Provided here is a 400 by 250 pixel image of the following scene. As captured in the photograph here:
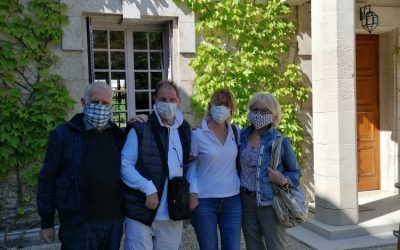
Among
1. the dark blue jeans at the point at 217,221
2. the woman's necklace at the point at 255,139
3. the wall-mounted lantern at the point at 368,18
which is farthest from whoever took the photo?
the wall-mounted lantern at the point at 368,18

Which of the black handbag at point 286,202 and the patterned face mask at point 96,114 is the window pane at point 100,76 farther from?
the black handbag at point 286,202

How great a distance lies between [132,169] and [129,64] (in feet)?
10.3

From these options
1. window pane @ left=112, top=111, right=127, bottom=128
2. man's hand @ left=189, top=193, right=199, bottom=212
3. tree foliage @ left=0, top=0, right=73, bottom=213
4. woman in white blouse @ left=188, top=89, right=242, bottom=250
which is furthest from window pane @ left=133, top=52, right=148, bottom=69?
man's hand @ left=189, top=193, right=199, bottom=212

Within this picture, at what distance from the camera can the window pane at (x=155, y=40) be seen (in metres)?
5.52

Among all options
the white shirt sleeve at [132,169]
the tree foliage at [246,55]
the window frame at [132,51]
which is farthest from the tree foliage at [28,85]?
the white shirt sleeve at [132,169]

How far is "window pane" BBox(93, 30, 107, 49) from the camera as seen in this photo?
5.29 metres

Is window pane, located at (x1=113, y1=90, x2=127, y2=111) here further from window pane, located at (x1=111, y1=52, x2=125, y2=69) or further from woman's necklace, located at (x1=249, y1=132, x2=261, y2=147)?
woman's necklace, located at (x1=249, y1=132, x2=261, y2=147)

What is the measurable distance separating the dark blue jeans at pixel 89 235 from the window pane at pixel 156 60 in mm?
3292

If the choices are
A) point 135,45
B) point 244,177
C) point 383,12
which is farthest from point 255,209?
point 383,12

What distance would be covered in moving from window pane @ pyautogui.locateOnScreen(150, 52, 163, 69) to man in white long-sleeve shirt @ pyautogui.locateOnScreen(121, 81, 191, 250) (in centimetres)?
292

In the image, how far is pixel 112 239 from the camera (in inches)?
102

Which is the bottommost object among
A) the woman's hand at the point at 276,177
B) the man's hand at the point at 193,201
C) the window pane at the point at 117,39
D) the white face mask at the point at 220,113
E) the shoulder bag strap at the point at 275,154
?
the man's hand at the point at 193,201

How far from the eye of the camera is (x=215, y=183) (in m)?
2.78

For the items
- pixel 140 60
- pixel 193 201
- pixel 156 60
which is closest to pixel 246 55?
pixel 156 60
